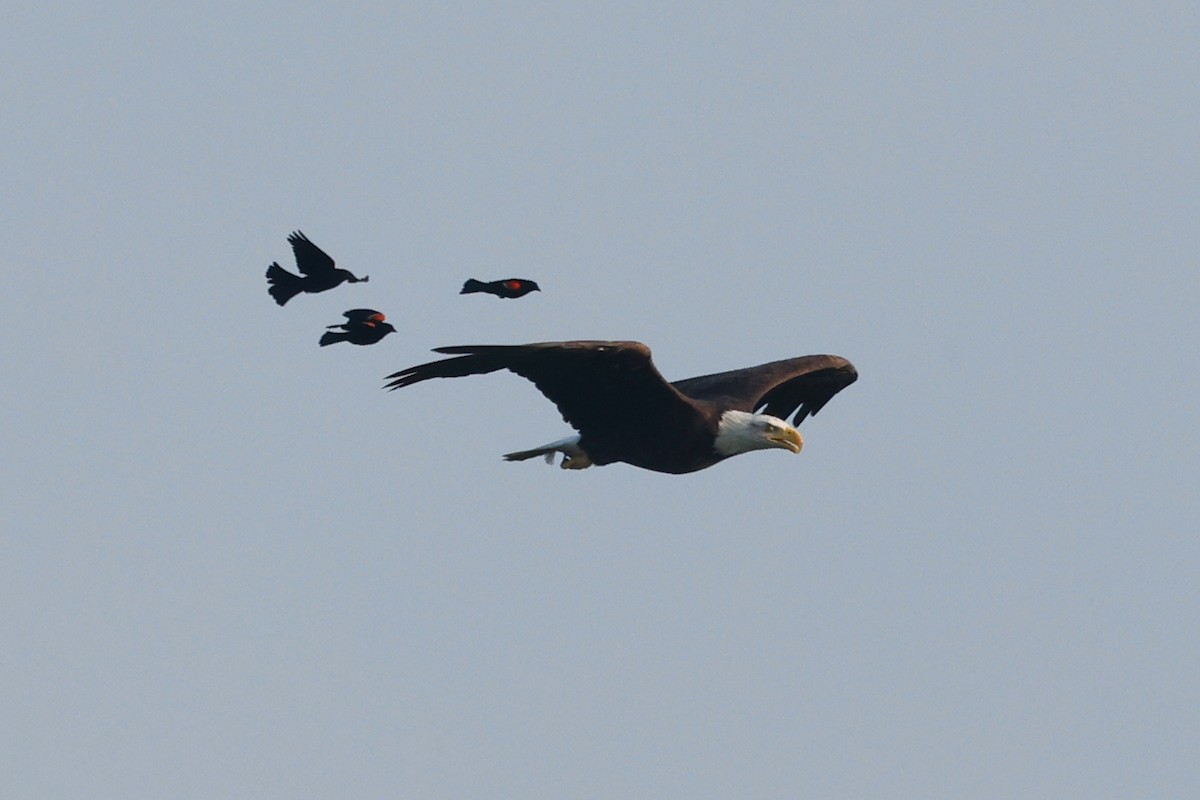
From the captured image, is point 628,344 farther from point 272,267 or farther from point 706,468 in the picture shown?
point 272,267

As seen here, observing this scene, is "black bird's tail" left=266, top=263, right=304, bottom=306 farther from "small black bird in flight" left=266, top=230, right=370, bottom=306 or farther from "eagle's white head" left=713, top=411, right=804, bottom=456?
"eagle's white head" left=713, top=411, right=804, bottom=456

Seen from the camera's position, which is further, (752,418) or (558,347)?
(752,418)

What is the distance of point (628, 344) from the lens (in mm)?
12438

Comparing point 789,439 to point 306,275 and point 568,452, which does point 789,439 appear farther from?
point 306,275

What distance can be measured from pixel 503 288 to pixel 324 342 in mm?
1259

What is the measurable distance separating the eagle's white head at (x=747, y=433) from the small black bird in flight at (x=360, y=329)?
7.77 feet

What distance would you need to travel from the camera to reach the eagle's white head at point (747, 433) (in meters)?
13.6

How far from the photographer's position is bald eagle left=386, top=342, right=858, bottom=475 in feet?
40.5

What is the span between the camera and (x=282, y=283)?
13.6 m

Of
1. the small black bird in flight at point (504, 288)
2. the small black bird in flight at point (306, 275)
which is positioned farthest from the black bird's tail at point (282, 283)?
the small black bird in flight at point (504, 288)

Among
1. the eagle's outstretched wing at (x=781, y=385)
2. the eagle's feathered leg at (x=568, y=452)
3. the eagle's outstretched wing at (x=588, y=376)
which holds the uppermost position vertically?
the eagle's outstretched wing at (x=781, y=385)

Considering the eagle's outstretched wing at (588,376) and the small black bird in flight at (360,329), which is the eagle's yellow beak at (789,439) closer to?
the eagle's outstretched wing at (588,376)

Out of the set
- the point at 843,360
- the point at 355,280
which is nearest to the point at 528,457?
the point at 355,280

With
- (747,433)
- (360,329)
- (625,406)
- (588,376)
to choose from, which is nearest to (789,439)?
(747,433)
